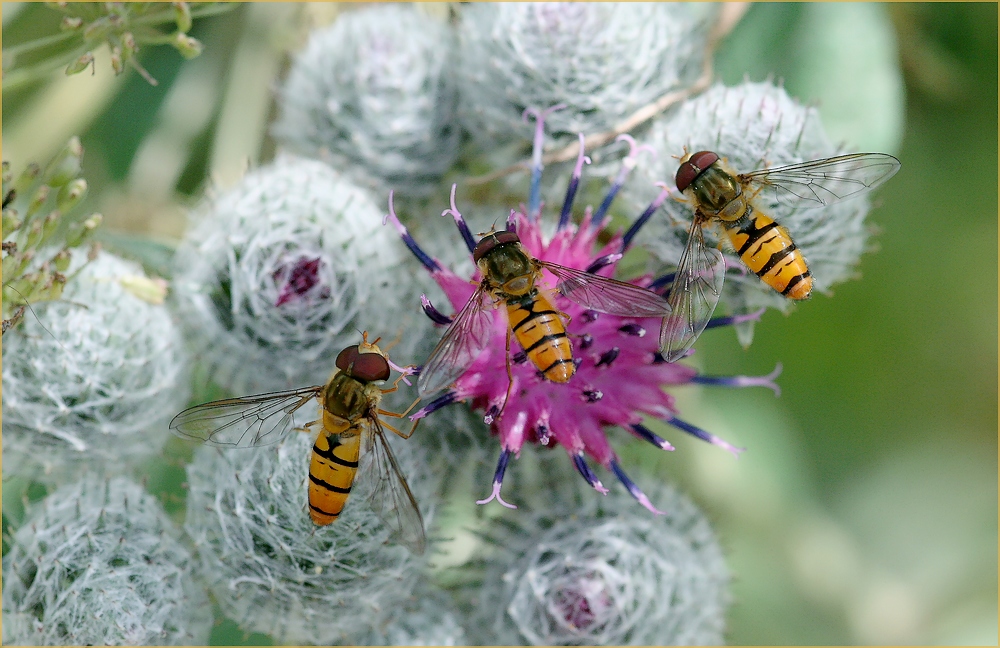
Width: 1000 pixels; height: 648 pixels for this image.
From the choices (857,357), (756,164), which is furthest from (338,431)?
(857,357)

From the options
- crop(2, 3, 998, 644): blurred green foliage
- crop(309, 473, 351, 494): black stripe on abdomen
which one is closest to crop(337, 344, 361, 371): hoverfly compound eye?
crop(309, 473, 351, 494): black stripe on abdomen

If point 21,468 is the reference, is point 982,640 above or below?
above

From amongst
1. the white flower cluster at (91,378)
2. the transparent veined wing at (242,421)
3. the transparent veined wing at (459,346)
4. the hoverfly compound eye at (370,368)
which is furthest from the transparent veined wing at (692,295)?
the white flower cluster at (91,378)

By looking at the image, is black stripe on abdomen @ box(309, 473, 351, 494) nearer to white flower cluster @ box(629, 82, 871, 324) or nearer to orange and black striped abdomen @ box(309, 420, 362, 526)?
orange and black striped abdomen @ box(309, 420, 362, 526)

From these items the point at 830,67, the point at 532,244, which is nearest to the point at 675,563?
the point at 532,244

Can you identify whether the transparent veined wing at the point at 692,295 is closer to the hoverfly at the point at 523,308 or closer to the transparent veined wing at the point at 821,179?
the hoverfly at the point at 523,308

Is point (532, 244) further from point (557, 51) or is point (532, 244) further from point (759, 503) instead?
point (759, 503)
